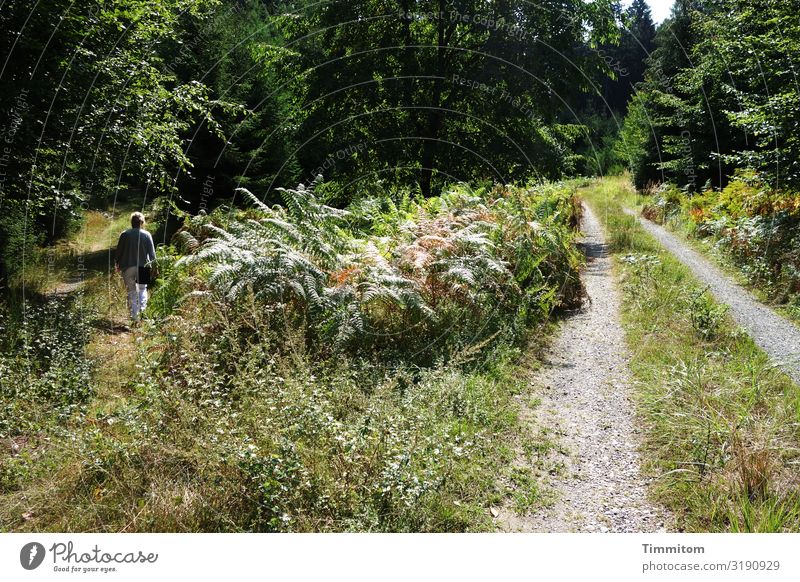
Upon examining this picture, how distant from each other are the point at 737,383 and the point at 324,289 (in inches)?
164

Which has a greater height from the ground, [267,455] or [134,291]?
[134,291]

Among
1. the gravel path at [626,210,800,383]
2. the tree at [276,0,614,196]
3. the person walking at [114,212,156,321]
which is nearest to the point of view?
the gravel path at [626,210,800,383]

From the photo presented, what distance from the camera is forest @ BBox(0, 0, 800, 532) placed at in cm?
390

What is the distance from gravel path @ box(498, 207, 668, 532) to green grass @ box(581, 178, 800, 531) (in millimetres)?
173

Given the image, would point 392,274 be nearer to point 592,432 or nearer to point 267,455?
point 592,432

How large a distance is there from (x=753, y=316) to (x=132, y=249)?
28.8ft

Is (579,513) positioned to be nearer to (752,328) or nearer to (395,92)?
(752,328)

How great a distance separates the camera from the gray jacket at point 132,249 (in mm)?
8703

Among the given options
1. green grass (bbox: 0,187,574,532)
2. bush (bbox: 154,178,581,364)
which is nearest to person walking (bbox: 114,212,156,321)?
bush (bbox: 154,178,581,364)

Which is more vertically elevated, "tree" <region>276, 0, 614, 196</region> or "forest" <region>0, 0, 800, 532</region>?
"tree" <region>276, 0, 614, 196</region>

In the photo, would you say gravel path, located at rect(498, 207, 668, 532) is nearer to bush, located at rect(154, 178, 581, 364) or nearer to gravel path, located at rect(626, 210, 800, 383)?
bush, located at rect(154, 178, 581, 364)

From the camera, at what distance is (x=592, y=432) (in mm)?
5117

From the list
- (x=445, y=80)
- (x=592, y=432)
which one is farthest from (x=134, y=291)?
(x=445, y=80)
